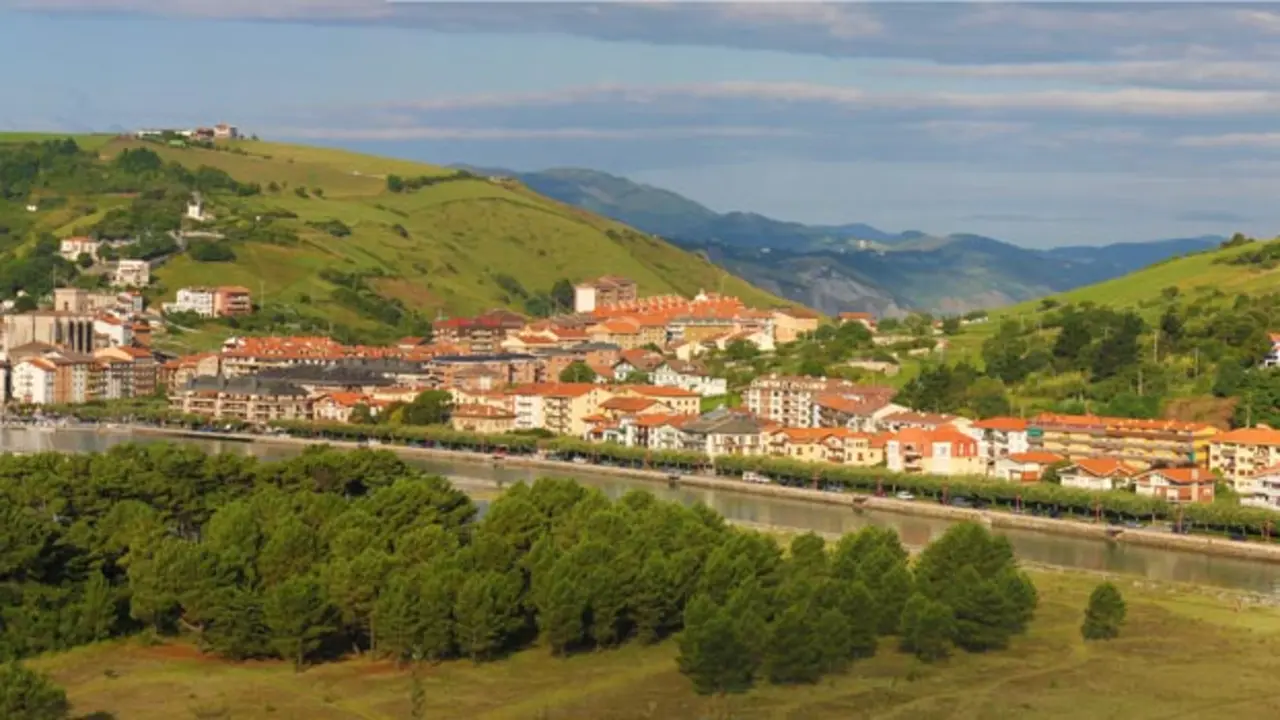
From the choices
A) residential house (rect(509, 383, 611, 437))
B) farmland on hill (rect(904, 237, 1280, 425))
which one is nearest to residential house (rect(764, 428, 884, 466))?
farmland on hill (rect(904, 237, 1280, 425))

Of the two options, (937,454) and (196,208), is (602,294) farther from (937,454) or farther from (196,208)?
(937,454)

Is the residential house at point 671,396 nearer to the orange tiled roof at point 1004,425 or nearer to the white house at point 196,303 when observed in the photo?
the orange tiled roof at point 1004,425

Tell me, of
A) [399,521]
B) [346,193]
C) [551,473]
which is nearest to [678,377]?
[551,473]

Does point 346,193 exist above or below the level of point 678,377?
above

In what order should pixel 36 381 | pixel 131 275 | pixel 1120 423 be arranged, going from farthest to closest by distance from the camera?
pixel 131 275 → pixel 36 381 → pixel 1120 423

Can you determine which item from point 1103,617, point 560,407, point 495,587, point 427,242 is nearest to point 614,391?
point 560,407

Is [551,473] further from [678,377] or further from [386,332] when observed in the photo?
[386,332]

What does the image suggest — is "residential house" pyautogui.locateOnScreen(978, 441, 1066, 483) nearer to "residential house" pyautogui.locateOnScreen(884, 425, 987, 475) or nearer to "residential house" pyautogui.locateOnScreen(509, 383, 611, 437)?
"residential house" pyautogui.locateOnScreen(884, 425, 987, 475)
